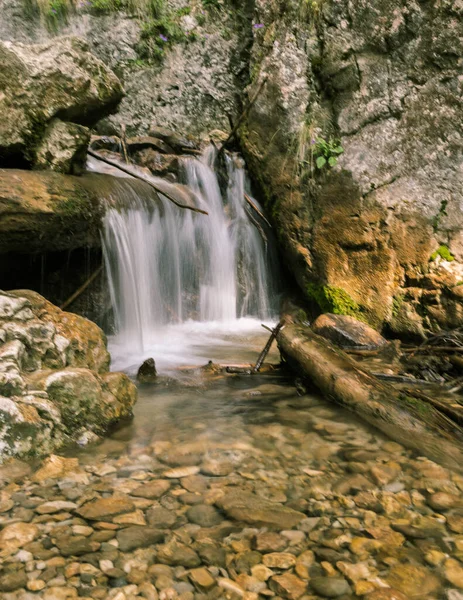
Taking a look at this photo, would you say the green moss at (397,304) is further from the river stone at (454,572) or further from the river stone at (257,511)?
the river stone at (454,572)

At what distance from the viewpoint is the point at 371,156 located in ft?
21.0

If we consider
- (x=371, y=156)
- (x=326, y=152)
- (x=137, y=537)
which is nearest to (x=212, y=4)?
(x=326, y=152)

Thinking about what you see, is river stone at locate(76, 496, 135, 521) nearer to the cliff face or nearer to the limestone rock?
the limestone rock

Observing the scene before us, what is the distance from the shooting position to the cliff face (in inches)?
235

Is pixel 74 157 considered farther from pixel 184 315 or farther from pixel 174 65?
pixel 174 65

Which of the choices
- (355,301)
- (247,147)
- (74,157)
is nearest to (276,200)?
(247,147)

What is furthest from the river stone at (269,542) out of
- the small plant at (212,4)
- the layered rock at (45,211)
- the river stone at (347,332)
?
the small plant at (212,4)

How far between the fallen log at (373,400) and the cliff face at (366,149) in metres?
2.22

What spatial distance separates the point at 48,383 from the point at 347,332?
3682 mm

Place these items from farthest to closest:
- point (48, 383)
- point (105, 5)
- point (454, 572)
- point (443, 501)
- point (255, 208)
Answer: point (105, 5) < point (255, 208) < point (48, 383) < point (443, 501) < point (454, 572)

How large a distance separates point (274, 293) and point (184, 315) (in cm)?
154

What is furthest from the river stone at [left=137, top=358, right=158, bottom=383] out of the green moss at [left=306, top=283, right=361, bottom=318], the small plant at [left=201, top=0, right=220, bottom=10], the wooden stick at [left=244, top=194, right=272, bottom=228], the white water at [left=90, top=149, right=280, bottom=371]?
the small plant at [left=201, top=0, right=220, bottom=10]

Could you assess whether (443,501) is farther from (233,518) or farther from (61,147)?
(61,147)

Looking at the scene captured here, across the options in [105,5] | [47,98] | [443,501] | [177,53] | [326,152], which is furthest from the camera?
[177,53]
